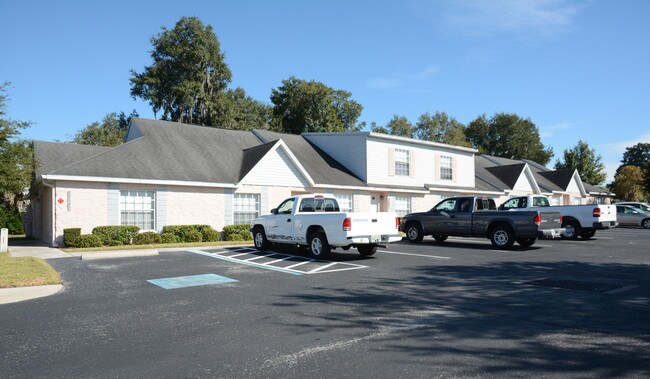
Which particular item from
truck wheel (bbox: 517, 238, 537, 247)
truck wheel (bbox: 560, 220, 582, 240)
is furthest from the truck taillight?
truck wheel (bbox: 560, 220, 582, 240)

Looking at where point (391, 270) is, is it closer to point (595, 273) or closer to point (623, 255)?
point (595, 273)

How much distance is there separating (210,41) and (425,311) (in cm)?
4599

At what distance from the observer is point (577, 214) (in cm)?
2116

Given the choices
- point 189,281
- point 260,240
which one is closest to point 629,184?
point 260,240

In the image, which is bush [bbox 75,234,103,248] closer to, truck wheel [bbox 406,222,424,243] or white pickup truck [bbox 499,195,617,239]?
truck wheel [bbox 406,222,424,243]

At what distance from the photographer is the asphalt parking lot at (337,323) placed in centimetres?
477

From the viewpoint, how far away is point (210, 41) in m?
47.5

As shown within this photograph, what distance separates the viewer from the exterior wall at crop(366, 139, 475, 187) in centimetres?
2744

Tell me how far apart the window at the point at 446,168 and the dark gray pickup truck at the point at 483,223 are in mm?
12138

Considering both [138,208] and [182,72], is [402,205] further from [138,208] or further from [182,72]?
[182,72]

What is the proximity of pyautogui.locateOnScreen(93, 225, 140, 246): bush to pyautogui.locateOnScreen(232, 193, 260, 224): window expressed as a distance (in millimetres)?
4862

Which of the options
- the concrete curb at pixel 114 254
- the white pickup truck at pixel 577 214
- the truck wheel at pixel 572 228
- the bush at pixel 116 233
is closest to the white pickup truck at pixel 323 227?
the concrete curb at pixel 114 254

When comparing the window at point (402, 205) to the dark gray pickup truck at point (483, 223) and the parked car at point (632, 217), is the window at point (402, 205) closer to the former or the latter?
the dark gray pickup truck at point (483, 223)

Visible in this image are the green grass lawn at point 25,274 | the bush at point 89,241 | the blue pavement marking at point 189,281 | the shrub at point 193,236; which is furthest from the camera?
the shrub at point 193,236
